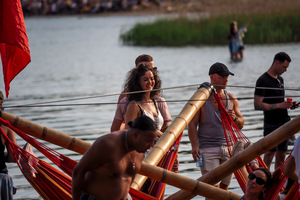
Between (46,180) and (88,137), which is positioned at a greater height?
(46,180)

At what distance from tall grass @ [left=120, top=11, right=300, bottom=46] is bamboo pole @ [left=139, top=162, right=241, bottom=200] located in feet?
80.3

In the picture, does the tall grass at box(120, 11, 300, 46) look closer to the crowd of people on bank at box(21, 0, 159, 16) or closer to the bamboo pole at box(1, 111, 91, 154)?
the bamboo pole at box(1, 111, 91, 154)

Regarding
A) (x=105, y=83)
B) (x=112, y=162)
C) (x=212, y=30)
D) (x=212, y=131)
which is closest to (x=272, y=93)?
(x=212, y=131)

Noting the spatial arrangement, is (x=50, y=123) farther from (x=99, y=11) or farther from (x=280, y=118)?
(x=99, y=11)

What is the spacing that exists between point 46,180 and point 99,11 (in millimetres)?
108621

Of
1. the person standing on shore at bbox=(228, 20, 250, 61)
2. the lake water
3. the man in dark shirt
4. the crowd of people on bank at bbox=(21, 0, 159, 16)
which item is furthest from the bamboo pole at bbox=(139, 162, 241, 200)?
the crowd of people on bank at bbox=(21, 0, 159, 16)

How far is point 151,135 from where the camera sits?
516 centimetres

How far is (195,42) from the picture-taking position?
35000mm

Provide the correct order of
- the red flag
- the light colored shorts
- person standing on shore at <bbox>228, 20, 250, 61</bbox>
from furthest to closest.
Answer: person standing on shore at <bbox>228, 20, 250, 61</bbox>, the light colored shorts, the red flag

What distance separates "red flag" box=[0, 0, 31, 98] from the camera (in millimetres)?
7289

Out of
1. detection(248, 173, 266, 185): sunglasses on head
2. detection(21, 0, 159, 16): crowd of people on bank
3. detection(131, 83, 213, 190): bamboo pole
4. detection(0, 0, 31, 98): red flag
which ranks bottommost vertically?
detection(21, 0, 159, 16): crowd of people on bank

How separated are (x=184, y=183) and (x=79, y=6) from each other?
372 feet

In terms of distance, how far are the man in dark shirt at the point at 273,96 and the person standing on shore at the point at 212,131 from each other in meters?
0.98

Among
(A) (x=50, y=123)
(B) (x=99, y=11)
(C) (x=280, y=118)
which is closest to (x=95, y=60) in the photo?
(A) (x=50, y=123)
